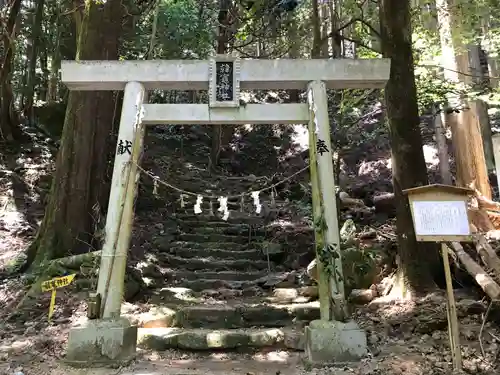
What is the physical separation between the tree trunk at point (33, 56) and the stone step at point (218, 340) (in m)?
10.2

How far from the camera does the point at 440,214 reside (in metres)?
4.14

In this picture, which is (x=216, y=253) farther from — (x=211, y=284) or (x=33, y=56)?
(x=33, y=56)

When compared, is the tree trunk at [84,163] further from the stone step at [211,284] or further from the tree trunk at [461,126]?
the tree trunk at [461,126]

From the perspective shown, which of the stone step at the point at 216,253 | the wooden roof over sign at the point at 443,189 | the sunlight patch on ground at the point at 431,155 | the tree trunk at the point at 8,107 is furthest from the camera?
the sunlight patch on ground at the point at 431,155

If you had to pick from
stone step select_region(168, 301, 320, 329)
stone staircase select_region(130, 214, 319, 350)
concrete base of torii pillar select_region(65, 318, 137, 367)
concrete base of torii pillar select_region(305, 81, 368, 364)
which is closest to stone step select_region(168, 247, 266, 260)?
stone staircase select_region(130, 214, 319, 350)

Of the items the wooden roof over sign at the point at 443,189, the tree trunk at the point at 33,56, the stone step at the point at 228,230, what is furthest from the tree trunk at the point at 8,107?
the wooden roof over sign at the point at 443,189

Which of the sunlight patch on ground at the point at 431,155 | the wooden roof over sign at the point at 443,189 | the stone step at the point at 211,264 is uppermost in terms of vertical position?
the sunlight patch on ground at the point at 431,155

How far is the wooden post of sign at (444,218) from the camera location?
4.02 metres

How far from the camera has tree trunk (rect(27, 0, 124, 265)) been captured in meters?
6.97

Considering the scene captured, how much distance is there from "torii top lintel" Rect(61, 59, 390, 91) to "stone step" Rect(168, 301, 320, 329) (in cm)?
307

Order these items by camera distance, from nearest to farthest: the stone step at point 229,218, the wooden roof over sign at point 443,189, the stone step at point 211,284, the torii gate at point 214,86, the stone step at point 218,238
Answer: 1. the wooden roof over sign at point 443,189
2. the torii gate at point 214,86
3. the stone step at point 211,284
4. the stone step at point 218,238
5. the stone step at point 229,218

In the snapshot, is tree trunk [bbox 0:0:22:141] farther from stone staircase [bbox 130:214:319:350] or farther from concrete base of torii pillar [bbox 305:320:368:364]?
concrete base of torii pillar [bbox 305:320:368:364]

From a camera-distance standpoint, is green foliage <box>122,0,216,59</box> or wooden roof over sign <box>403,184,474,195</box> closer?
wooden roof over sign <box>403,184,474,195</box>

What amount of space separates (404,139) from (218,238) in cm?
502
